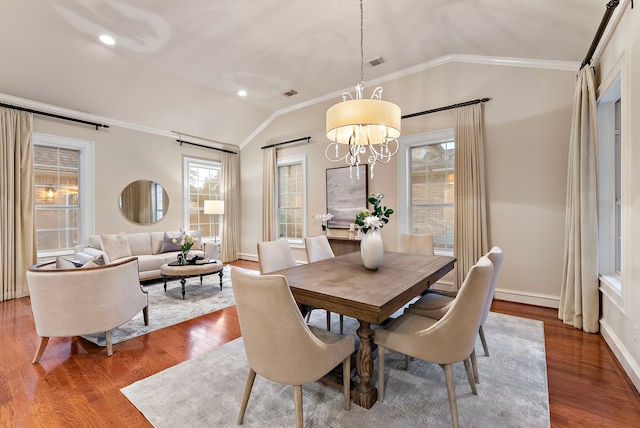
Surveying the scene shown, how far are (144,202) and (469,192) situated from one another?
5.79m

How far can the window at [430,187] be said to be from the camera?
14.2 feet

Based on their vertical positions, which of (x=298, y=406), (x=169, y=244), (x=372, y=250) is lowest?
(x=298, y=406)

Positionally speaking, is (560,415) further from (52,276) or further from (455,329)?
(52,276)

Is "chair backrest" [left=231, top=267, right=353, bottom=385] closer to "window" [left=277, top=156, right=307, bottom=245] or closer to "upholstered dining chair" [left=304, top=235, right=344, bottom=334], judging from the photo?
"upholstered dining chair" [left=304, top=235, right=344, bottom=334]

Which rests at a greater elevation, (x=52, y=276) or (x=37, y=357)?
(x=52, y=276)

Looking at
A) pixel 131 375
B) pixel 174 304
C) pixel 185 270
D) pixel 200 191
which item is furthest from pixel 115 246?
pixel 131 375

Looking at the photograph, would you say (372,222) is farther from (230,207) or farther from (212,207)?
(230,207)

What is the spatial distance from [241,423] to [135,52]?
4650mm

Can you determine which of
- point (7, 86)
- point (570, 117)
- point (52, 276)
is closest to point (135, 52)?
point (7, 86)

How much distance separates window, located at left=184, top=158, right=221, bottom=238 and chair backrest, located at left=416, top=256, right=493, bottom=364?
5.97 metres

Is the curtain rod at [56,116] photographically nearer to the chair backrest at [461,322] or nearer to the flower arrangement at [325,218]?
the flower arrangement at [325,218]

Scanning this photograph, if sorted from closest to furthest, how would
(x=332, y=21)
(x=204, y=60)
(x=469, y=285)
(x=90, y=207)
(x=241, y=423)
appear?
(x=469, y=285), (x=241, y=423), (x=332, y=21), (x=204, y=60), (x=90, y=207)

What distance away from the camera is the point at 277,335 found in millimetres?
1404

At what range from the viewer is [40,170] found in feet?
15.0
